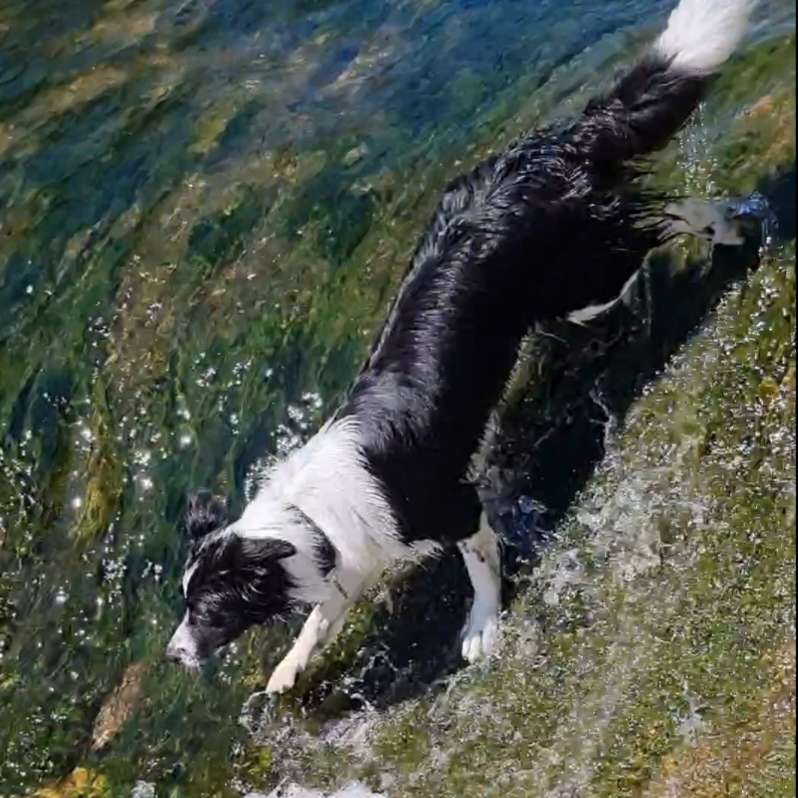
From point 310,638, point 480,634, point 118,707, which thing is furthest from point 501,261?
point 118,707

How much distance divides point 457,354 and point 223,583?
106 centimetres

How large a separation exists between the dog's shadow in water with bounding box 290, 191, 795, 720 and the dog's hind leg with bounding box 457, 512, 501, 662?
0.06 meters

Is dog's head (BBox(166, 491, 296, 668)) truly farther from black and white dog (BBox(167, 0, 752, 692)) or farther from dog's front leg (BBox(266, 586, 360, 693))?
dog's front leg (BBox(266, 586, 360, 693))

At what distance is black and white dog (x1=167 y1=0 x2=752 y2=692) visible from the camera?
12.8 feet

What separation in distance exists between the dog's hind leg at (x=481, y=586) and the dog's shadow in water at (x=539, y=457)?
0.06 meters

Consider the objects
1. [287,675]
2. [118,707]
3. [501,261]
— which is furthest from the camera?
[118,707]

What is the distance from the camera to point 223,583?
3.92 metres

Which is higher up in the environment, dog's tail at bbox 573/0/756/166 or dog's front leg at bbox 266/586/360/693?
dog's tail at bbox 573/0/756/166

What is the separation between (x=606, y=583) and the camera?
3904mm

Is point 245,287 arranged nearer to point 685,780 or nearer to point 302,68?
point 302,68

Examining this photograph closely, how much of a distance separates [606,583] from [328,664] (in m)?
1.10

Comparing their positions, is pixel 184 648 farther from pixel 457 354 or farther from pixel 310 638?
pixel 457 354

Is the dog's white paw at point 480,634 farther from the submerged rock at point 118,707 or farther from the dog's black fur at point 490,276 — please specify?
the submerged rock at point 118,707

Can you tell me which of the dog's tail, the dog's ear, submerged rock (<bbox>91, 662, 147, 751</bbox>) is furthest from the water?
the dog's ear
